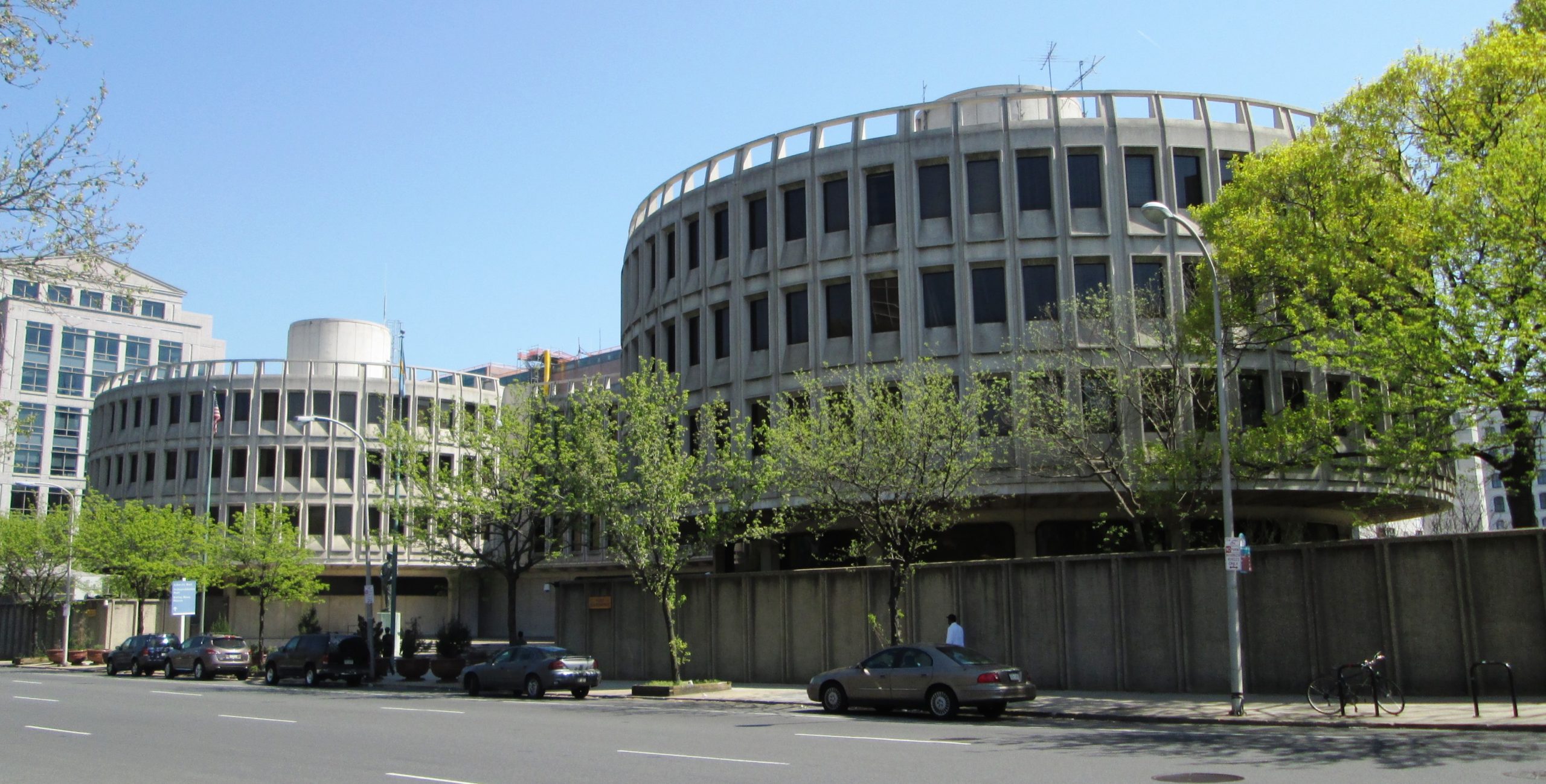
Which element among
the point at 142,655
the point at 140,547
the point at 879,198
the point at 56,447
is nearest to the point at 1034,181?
the point at 879,198

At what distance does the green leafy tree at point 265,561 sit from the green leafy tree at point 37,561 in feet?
26.5

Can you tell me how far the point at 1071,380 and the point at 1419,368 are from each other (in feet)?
42.3

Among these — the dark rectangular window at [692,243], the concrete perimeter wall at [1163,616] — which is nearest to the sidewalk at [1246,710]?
the concrete perimeter wall at [1163,616]

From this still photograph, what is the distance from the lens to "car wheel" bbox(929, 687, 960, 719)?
20969 mm

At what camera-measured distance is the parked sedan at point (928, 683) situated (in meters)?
20.7

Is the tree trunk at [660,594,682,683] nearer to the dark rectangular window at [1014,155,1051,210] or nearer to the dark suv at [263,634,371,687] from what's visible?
the dark suv at [263,634,371,687]

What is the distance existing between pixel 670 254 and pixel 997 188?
12975 millimetres

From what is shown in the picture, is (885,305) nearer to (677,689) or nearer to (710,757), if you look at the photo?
(677,689)

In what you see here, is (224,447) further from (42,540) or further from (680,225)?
(680,225)

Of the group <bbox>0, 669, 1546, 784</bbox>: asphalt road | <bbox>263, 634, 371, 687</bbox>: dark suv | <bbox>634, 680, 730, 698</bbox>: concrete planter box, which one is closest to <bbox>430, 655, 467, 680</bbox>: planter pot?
<bbox>263, 634, 371, 687</bbox>: dark suv

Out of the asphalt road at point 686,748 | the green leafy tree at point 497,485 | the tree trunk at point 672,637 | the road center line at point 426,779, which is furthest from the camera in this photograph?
the green leafy tree at point 497,485

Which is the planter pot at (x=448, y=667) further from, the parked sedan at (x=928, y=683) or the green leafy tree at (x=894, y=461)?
the parked sedan at (x=928, y=683)

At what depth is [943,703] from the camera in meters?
21.1

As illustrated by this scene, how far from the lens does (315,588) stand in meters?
54.0
